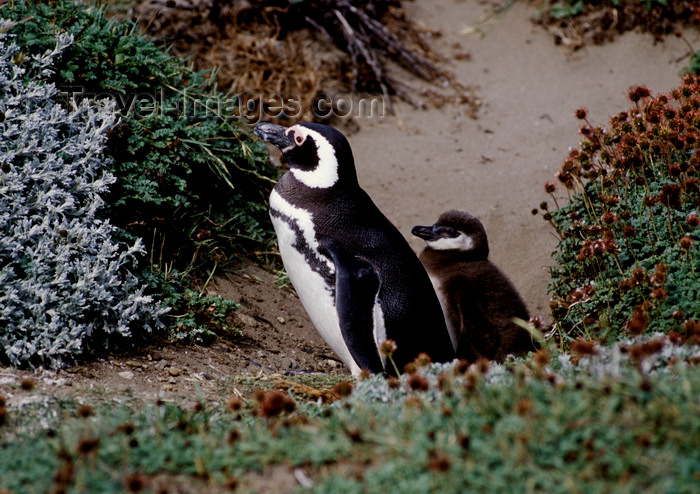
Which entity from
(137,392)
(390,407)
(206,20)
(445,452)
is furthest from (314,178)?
(206,20)

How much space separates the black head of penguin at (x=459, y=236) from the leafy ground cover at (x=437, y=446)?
2.18 meters

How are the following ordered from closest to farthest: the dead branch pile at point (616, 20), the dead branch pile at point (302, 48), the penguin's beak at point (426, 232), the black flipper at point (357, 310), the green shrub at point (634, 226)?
the green shrub at point (634, 226) < the black flipper at point (357, 310) < the penguin's beak at point (426, 232) < the dead branch pile at point (302, 48) < the dead branch pile at point (616, 20)

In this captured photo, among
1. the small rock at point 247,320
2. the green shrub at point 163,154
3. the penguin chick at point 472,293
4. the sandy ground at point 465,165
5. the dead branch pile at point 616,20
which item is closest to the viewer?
the sandy ground at point 465,165

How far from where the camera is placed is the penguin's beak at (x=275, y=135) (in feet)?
13.3

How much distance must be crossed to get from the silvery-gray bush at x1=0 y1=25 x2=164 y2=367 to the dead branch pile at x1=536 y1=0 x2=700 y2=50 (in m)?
5.54

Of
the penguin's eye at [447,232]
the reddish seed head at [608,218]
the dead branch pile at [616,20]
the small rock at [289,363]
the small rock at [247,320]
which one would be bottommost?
the small rock at [289,363]

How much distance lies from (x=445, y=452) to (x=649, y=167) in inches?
112

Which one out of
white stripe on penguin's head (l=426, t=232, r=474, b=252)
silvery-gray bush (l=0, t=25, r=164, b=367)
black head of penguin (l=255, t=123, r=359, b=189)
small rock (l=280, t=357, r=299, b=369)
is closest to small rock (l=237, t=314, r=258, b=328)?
small rock (l=280, t=357, r=299, b=369)

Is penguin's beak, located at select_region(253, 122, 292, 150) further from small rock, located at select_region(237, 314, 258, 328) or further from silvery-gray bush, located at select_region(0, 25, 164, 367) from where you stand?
small rock, located at select_region(237, 314, 258, 328)

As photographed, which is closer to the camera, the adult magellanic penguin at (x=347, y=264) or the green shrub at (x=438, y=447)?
the green shrub at (x=438, y=447)

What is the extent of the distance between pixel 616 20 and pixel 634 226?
4823mm

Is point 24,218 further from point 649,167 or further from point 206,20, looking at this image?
point 206,20

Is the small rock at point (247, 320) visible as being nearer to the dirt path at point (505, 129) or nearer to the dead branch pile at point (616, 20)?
the dirt path at point (505, 129)

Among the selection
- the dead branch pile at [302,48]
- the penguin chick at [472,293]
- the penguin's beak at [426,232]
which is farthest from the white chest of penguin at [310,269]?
the dead branch pile at [302,48]
